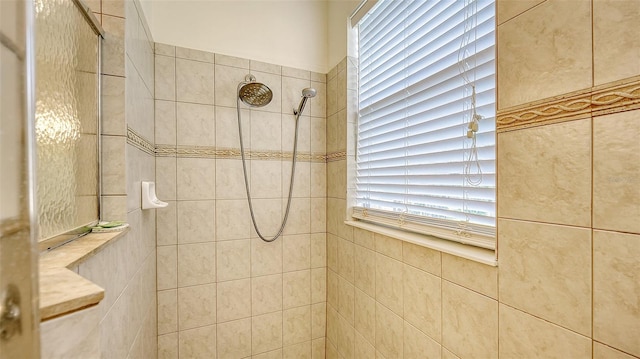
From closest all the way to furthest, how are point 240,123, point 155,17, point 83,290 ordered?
point 83,290
point 155,17
point 240,123

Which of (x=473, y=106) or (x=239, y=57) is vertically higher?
(x=239, y=57)

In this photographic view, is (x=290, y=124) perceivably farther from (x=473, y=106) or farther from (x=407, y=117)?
(x=473, y=106)

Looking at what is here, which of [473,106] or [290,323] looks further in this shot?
[290,323]

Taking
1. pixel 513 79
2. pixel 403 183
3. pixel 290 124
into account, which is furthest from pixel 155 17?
pixel 513 79

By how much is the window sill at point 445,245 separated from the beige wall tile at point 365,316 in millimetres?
402

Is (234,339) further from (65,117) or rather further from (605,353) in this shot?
(605,353)

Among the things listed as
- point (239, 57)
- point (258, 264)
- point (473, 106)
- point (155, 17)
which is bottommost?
point (258, 264)

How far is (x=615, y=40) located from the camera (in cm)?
56

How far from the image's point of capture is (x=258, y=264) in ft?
5.63

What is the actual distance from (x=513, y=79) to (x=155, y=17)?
1785 millimetres

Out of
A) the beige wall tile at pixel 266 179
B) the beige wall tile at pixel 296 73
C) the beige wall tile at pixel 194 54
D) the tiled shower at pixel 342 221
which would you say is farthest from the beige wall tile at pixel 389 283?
the beige wall tile at pixel 194 54

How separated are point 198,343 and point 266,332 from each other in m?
0.41

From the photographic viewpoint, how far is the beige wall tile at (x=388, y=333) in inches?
47.3

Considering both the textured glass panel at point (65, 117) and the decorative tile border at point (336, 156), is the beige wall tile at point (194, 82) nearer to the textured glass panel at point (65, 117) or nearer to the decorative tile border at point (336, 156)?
the textured glass panel at point (65, 117)
